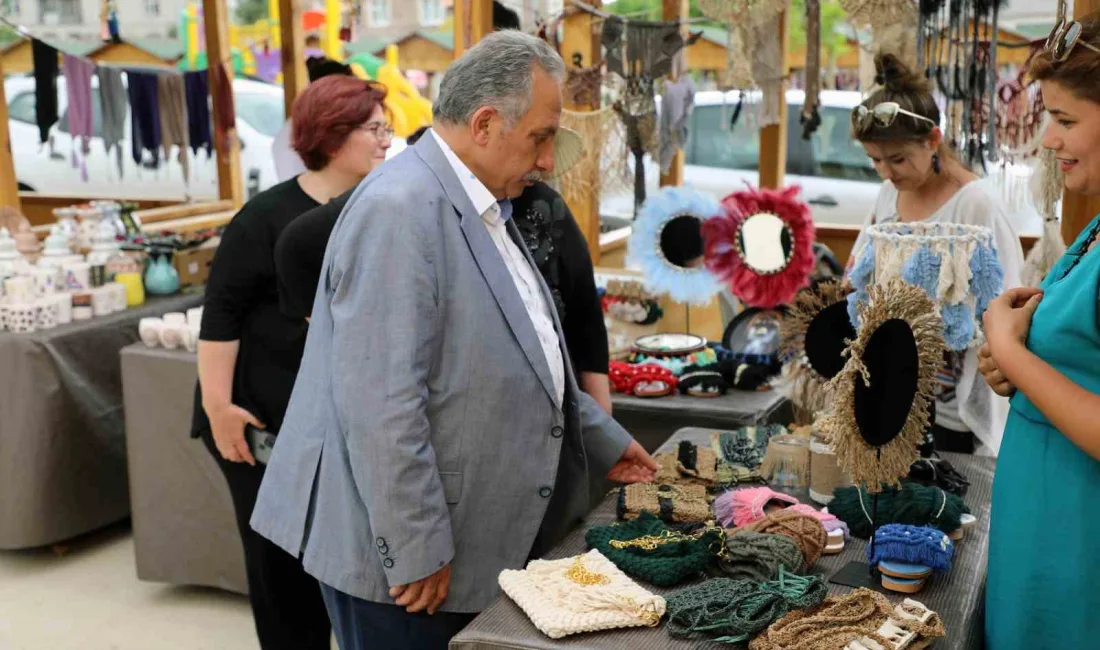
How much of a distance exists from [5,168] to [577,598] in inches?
161

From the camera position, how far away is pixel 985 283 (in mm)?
2066

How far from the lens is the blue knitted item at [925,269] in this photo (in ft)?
6.70

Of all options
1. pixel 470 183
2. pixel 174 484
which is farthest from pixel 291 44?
pixel 470 183

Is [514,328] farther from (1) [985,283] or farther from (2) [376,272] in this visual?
(1) [985,283]

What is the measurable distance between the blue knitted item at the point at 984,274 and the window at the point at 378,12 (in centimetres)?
439

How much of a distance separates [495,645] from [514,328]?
1.53ft

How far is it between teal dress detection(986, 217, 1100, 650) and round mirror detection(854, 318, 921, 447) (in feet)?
0.58

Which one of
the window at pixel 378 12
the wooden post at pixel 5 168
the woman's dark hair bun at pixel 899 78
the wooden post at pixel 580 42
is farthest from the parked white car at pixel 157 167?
the woman's dark hair bun at pixel 899 78

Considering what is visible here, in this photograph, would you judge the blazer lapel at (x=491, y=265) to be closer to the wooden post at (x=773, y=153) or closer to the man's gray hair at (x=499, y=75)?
the man's gray hair at (x=499, y=75)

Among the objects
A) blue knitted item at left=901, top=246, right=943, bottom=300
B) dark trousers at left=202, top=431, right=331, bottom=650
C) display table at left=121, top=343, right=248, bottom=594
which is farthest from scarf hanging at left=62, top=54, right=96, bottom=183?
blue knitted item at left=901, top=246, right=943, bottom=300

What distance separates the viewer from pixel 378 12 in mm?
5836

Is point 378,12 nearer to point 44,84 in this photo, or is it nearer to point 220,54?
point 220,54

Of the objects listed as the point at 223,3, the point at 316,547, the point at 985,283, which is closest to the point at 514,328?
the point at 316,547

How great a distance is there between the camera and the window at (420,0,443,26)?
5691 mm
